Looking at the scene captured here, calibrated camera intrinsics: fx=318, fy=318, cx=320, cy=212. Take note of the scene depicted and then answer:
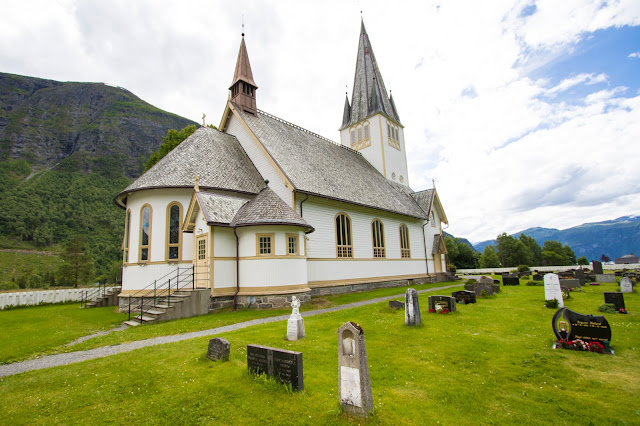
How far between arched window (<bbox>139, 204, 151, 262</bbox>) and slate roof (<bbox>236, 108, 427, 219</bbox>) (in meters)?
7.53

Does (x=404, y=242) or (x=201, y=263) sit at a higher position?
(x=404, y=242)

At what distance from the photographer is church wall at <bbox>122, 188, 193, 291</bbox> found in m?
16.6

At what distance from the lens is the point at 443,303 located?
40.1 ft

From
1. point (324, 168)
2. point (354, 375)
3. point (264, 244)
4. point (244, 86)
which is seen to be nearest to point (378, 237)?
point (324, 168)

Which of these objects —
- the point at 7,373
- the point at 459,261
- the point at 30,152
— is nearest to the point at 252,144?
the point at 7,373

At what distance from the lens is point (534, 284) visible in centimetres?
2250

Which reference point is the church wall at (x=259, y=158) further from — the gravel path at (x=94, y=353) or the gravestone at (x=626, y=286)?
the gravestone at (x=626, y=286)

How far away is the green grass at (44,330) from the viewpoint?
925 centimetres

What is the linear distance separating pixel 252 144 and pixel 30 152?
127898 millimetres

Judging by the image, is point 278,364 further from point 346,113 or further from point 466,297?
point 346,113

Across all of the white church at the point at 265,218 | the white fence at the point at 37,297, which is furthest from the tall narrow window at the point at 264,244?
the white fence at the point at 37,297

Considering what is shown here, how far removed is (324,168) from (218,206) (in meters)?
9.14

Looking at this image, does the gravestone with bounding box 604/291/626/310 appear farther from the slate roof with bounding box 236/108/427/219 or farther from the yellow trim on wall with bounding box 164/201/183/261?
the yellow trim on wall with bounding box 164/201/183/261

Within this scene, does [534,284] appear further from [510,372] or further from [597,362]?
[510,372]
